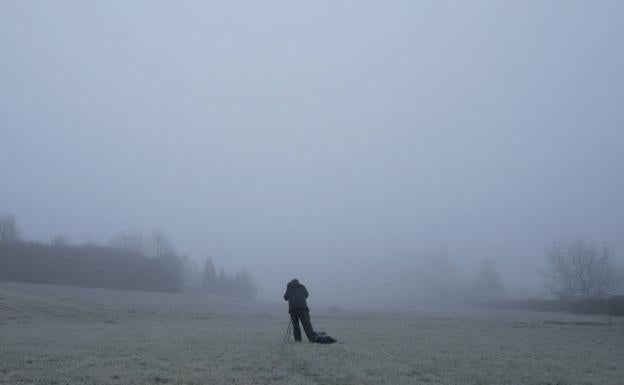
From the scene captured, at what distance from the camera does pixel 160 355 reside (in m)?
15.8

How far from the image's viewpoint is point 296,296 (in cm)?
2128

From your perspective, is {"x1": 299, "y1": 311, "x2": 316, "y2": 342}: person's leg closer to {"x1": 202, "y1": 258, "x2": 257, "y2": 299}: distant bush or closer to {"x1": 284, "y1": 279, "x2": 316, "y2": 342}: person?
{"x1": 284, "y1": 279, "x2": 316, "y2": 342}: person

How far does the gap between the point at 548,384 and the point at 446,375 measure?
2583 millimetres

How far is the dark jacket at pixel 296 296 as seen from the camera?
21.1 m

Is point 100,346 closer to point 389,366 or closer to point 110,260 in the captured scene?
point 389,366

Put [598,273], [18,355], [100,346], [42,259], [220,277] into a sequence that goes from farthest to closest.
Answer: [220,277]
[42,259]
[598,273]
[100,346]
[18,355]

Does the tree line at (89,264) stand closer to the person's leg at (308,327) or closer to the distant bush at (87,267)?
the distant bush at (87,267)

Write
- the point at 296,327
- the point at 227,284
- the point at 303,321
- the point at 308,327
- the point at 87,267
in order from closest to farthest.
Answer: the point at 308,327
the point at 303,321
the point at 296,327
the point at 87,267
the point at 227,284

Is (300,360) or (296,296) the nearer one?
(300,360)

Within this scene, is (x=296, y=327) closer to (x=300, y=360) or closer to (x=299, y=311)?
(x=299, y=311)

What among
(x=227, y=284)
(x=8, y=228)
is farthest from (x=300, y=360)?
(x=227, y=284)

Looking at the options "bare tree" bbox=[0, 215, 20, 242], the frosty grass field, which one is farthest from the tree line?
the frosty grass field

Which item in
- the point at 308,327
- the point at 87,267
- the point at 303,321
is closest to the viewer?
the point at 308,327

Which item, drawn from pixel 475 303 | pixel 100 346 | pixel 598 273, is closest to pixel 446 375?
pixel 100 346
